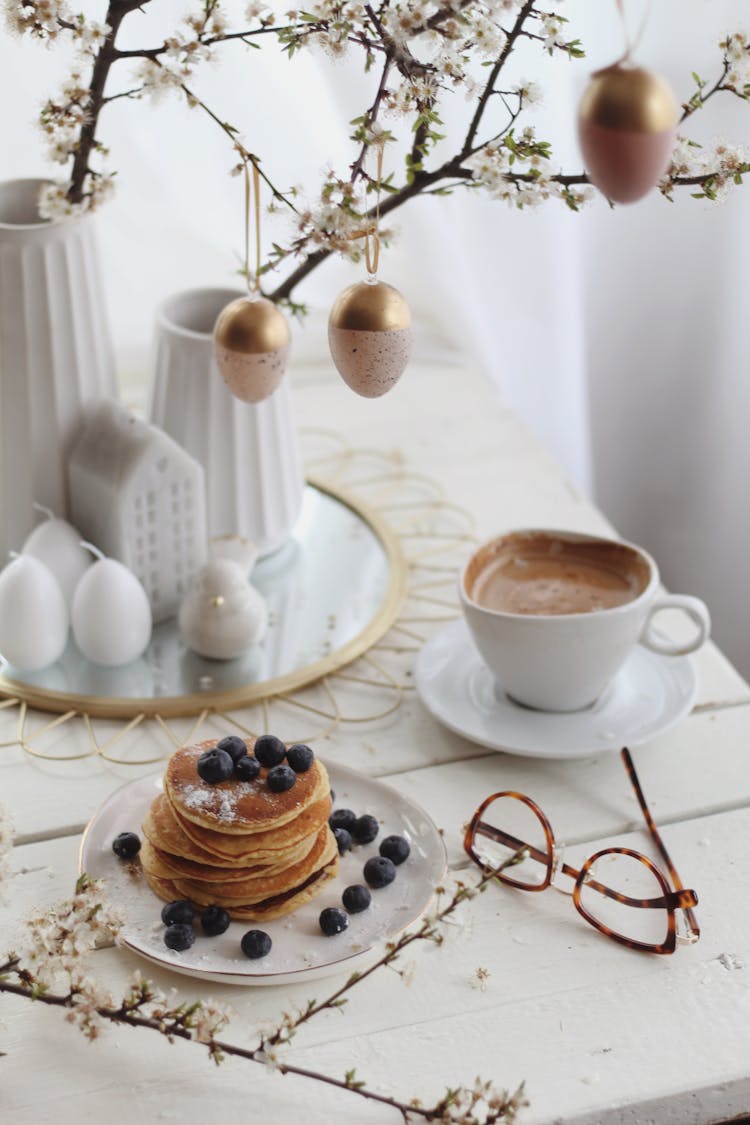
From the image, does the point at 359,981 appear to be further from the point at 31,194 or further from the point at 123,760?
the point at 31,194

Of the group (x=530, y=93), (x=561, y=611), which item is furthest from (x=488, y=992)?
(x=530, y=93)

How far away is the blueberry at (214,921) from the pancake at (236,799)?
5 centimetres

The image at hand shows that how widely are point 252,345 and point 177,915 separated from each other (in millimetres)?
362

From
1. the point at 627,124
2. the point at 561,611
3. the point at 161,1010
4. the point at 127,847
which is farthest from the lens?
the point at 561,611

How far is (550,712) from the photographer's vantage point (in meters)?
0.94

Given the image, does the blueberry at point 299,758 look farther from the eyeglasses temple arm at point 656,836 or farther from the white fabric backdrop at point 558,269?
the white fabric backdrop at point 558,269

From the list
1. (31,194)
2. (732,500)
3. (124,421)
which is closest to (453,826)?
(124,421)

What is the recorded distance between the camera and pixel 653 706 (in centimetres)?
95

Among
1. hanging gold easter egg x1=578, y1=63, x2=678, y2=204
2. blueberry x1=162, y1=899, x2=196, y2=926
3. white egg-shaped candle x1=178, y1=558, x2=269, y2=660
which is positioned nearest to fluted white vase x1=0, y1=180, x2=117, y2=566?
white egg-shaped candle x1=178, y1=558, x2=269, y2=660

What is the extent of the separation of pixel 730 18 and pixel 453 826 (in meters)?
0.93

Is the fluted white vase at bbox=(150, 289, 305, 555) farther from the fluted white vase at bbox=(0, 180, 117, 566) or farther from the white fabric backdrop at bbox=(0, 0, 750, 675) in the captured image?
the white fabric backdrop at bbox=(0, 0, 750, 675)

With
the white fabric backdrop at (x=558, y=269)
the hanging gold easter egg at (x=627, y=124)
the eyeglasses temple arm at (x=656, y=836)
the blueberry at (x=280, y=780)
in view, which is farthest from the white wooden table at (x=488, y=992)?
the white fabric backdrop at (x=558, y=269)

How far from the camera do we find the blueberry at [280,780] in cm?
75

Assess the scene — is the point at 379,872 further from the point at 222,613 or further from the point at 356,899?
the point at 222,613
